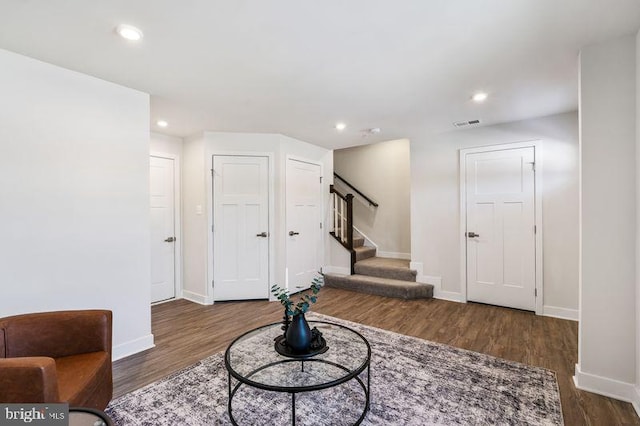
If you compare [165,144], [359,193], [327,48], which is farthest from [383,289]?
[165,144]

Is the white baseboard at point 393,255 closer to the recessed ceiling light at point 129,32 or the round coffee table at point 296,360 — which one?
the round coffee table at point 296,360

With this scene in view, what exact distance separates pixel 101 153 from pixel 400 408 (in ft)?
9.90

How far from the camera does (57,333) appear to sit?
72.2 inches

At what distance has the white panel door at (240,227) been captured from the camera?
4.21 metres

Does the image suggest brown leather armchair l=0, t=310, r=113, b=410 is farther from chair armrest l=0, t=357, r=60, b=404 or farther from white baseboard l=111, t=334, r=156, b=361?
white baseboard l=111, t=334, r=156, b=361

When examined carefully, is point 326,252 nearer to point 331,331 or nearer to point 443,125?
point 443,125

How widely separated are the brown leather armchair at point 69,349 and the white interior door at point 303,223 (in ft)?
9.11

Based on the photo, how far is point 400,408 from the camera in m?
1.88

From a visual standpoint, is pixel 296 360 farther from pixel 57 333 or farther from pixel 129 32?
pixel 129 32

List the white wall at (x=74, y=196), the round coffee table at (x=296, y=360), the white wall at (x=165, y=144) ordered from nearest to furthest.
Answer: the round coffee table at (x=296, y=360)
the white wall at (x=74, y=196)
the white wall at (x=165, y=144)

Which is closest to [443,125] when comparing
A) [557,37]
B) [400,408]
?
[557,37]

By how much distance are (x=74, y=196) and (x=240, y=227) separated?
6.86ft

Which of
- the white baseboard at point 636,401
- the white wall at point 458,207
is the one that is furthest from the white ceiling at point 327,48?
the white baseboard at point 636,401

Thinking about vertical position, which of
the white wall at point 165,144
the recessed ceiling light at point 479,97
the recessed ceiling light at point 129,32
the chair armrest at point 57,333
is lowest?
the chair armrest at point 57,333
